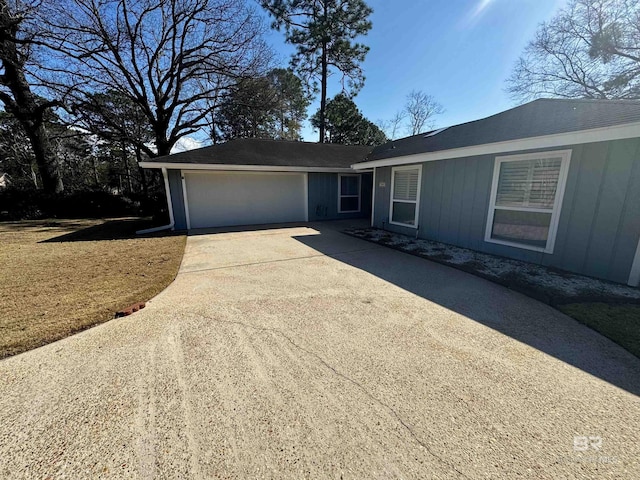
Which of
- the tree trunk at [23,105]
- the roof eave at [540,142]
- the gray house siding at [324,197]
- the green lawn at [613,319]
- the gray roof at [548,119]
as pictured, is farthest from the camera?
the tree trunk at [23,105]

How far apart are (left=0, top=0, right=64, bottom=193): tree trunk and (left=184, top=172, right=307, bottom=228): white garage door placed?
11.6 metres

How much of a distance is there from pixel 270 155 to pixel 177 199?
3.77 m

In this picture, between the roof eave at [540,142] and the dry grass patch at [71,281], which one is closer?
the dry grass patch at [71,281]

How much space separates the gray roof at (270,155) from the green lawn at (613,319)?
8405 mm

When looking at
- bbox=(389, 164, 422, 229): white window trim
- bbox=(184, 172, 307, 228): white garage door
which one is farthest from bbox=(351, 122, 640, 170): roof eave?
bbox=(184, 172, 307, 228): white garage door

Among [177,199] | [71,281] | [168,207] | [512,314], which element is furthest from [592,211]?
[168,207]

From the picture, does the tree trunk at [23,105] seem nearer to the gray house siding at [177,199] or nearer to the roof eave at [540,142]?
the gray house siding at [177,199]

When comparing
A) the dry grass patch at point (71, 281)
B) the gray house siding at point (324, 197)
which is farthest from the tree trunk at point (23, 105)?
the gray house siding at point (324, 197)

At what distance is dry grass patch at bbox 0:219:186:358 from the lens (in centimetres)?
280

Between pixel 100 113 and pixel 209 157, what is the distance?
9.54m

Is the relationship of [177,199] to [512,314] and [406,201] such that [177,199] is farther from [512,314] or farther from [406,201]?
[512,314]

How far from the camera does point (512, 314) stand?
3.14 meters

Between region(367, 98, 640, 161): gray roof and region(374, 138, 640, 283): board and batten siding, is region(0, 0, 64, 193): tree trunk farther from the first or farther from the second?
region(374, 138, 640, 283): board and batten siding

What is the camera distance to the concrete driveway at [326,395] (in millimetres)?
1440
